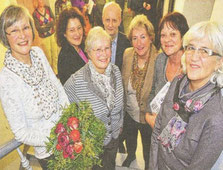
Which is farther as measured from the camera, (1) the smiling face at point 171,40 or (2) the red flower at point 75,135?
(1) the smiling face at point 171,40

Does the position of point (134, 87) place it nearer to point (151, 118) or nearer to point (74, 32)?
point (151, 118)

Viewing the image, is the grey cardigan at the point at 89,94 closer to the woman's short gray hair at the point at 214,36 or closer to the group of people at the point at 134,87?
the group of people at the point at 134,87

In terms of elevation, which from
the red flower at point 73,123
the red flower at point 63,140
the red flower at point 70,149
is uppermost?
the red flower at point 73,123

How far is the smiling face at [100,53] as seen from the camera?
1.88 metres

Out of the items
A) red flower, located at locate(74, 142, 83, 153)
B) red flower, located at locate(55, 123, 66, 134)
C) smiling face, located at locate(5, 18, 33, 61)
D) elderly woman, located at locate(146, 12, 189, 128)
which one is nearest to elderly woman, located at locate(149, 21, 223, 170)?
elderly woman, located at locate(146, 12, 189, 128)

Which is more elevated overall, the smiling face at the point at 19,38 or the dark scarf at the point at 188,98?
the smiling face at the point at 19,38

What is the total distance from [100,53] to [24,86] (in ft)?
2.52

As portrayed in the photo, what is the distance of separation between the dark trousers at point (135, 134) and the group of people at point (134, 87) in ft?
0.05

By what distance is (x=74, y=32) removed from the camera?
2574mm

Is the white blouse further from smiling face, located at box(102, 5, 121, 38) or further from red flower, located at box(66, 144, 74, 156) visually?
smiling face, located at box(102, 5, 121, 38)

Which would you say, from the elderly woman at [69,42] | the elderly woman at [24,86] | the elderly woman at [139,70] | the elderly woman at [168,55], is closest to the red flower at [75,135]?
the elderly woman at [24,86]

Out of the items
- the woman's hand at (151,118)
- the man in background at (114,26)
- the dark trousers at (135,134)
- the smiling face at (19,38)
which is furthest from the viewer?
the man in background at (114,26)

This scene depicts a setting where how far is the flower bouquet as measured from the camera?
1.18 meters

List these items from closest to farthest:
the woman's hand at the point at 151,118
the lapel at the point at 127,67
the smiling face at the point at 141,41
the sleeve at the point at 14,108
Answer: the sleeve at the point at 14,108 < the woman's hand at the point at 151,118 < the smiling face at the point at 141,41 < the lapel at the point at 127,67
